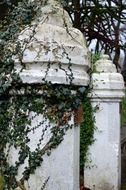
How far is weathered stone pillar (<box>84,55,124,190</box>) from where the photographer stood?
6.48 meters

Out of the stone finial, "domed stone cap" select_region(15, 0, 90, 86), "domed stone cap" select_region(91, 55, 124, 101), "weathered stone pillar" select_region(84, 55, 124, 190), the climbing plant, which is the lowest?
"weathered stone pillar" select_region(84, 55, 124, 190)

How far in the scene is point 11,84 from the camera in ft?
12.3

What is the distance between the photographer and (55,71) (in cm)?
375

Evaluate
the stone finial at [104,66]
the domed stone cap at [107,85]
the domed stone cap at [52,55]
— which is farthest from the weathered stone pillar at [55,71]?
the stone finial at [104,66]

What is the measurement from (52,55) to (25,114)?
0.53m

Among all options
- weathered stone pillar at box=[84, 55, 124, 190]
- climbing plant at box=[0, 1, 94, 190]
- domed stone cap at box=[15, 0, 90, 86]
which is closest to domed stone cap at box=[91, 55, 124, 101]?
weathered stone pillar at box=[84, 55, 124, 190]

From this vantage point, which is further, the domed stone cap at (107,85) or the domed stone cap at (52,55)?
the domed stone cap at (107,85)

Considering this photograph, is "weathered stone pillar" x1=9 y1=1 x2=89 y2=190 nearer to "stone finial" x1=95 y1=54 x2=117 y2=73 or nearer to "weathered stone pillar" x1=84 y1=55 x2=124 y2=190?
"weathered stone pillar" x1=84 y1=55 x2=124 y2=190

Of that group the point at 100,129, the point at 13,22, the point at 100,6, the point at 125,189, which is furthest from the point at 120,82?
the point at 100,6

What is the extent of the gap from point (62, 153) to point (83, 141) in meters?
2.77

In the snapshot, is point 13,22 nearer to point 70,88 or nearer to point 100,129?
point 70,88

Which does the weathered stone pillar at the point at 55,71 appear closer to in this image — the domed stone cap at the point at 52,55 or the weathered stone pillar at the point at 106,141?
the domed stone cap at the point at 52,55

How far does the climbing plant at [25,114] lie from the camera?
12.3 feet

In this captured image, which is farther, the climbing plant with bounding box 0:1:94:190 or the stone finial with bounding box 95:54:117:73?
the stone finial with bounding box 95:54:117:73
